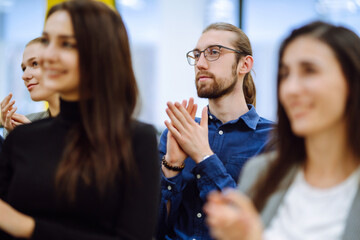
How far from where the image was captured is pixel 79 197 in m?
1.18

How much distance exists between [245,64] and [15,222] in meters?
1.52

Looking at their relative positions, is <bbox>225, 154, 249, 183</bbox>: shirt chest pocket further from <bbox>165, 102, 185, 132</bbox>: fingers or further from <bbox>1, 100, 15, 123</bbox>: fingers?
<bbox>1, 100, 15, 123</bbox>: fingers

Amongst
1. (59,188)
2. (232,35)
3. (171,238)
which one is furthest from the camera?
(232,35)

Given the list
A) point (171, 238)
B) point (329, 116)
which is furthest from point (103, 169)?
point (171, 238)

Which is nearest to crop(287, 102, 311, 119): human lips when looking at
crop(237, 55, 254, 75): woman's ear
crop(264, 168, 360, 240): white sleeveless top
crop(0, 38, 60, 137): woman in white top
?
crop(264, 168, 360, 240): white sleeveless top

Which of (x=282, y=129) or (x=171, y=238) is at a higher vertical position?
(x=282, y=129)

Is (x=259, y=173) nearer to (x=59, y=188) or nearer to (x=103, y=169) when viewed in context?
(x=103, y=169)

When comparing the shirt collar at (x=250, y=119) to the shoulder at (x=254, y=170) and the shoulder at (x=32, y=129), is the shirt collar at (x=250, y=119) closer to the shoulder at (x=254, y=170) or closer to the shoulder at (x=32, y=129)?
the shoulder at (x=254, y=170)

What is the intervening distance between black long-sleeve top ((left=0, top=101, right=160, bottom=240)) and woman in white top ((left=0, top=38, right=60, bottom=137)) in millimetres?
917

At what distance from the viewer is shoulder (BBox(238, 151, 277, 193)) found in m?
1.30

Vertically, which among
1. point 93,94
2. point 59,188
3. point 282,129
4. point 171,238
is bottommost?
point 171,238

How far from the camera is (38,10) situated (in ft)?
14.5

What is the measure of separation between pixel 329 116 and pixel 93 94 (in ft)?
2.28

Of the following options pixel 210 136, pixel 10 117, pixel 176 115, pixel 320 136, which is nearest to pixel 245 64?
pixel 210 136
